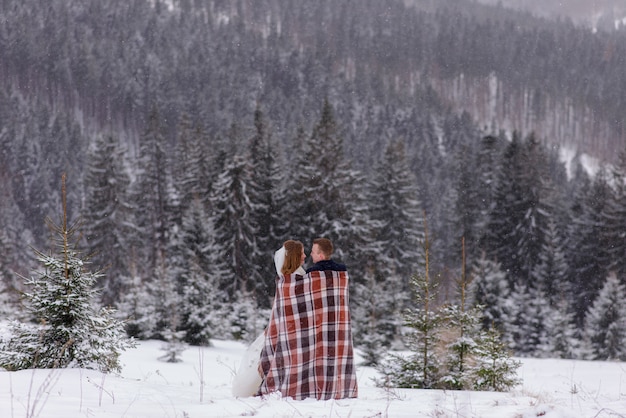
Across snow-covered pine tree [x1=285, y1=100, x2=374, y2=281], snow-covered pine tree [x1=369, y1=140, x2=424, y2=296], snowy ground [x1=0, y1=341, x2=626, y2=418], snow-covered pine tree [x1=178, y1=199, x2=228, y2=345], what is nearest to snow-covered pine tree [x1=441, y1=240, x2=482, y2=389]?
snowy ground [x1=0, y1=341, x2=626, y2=418]

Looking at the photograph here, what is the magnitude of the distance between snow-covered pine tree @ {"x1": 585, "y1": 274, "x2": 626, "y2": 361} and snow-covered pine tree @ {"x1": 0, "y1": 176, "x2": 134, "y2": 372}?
23.5m

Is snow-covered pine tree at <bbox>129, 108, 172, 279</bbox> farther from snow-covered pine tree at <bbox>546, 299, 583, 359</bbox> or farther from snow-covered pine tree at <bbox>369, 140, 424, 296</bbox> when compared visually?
snow-covered pine tree at <bbox>546, 299, 583, 359</bbox>

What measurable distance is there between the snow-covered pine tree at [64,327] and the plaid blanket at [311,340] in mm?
2457

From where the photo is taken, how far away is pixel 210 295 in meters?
19.8

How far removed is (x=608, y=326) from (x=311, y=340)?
2481cm

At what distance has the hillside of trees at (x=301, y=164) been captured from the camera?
29812mm

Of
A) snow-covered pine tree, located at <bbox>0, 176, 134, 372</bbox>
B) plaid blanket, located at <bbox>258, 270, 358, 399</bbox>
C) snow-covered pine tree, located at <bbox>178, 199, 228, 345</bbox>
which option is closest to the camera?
plaid blanket, located at <bbox>258, 270, 358, 399</bbox>

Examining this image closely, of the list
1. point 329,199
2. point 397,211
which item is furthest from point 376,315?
point 397,211

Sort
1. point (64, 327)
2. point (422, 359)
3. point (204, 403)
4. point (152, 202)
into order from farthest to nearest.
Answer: point (152, 202) → point (422, 359) → point (64, 327) → point (204, 403)

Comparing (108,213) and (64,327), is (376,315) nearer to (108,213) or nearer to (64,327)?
(64,327)

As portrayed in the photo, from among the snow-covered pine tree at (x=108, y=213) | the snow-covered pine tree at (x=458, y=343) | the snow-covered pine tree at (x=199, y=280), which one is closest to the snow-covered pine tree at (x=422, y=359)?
the snow-covered pine tree at (x=458, y=343)

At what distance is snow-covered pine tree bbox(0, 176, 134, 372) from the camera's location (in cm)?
679

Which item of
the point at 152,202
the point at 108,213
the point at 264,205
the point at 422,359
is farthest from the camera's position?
the point at 152,202

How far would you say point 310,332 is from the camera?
6.02 m
